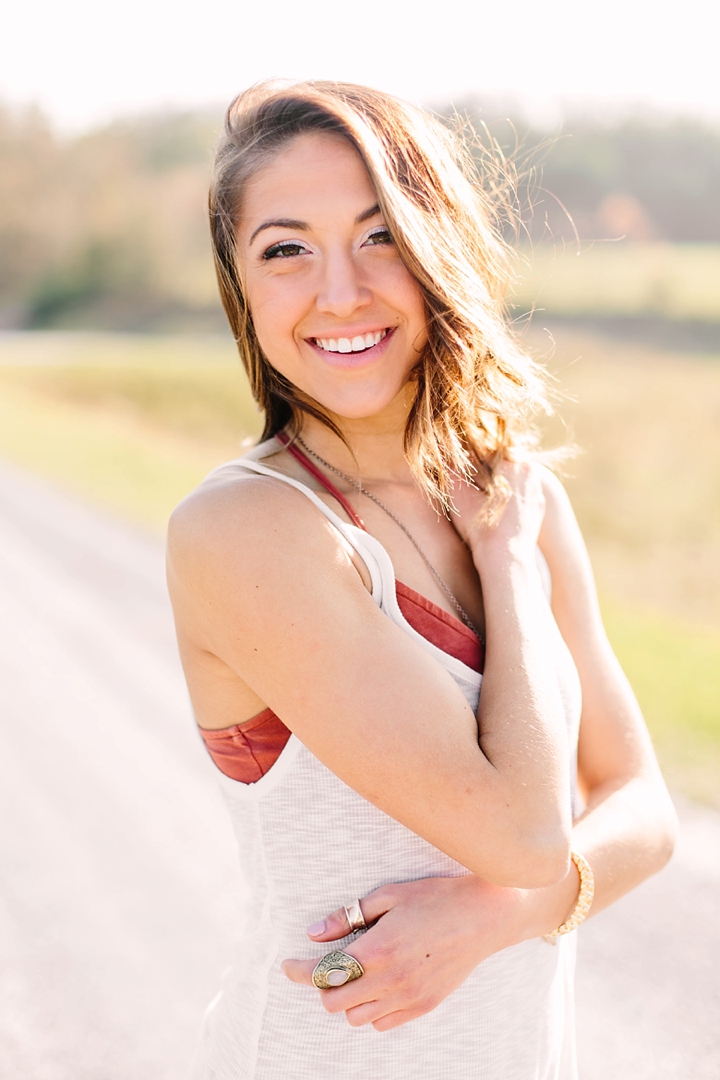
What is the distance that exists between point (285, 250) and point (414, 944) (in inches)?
37.7

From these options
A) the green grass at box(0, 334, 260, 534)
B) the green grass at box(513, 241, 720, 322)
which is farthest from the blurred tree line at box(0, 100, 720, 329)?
the green grass at box(0, 334, 260, 534)

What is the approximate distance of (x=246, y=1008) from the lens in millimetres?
1322

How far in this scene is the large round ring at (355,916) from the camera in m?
1.22

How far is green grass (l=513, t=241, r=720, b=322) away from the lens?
33531 mm

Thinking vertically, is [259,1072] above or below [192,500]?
below

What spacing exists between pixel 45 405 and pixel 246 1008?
1992 cm

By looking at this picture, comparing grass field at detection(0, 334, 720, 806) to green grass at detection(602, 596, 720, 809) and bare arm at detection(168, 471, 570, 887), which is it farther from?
bare arm at detection(168, 471, 570, 887)

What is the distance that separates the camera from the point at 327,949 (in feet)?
4.11

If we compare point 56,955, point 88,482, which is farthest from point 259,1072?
point 88,482

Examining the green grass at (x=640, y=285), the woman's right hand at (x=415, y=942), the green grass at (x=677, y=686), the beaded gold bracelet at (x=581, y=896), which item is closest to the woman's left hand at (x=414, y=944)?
the woman's right hand at (x=415, y=942)

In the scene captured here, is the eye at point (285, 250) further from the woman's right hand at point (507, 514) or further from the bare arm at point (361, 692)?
the woman's right hand at point (507, 514)

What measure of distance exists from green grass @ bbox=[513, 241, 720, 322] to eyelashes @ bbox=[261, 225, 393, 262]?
29581 mm

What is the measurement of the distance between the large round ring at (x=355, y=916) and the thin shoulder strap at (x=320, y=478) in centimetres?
50

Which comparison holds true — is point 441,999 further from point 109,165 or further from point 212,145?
point 109,165
